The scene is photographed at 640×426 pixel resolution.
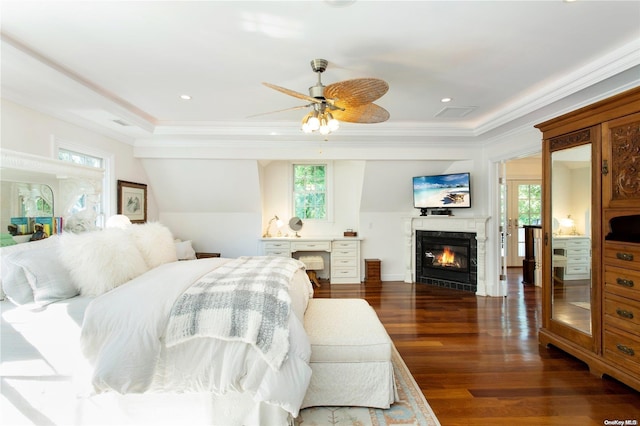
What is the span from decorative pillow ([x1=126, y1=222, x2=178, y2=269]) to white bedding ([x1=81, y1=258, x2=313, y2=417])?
0.87m

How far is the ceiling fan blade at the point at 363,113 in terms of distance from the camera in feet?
7.80

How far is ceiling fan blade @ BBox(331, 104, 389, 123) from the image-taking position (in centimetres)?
238

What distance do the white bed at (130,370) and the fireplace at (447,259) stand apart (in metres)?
3.99

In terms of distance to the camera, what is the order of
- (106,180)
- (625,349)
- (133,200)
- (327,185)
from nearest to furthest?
(625,349)
(106,180)
(133,200)
(327,185)

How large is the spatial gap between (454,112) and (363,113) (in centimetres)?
186

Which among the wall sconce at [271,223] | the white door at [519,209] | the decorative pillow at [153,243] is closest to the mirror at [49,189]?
the decorative pillow at [153,243]

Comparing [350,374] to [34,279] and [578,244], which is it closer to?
[34,279]

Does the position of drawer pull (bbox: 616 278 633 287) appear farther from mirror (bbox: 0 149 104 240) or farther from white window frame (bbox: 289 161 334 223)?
mirror (bbox: 0 149 104 240)

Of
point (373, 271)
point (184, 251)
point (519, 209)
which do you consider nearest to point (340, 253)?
point (373, 271)

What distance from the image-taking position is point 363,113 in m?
2.46

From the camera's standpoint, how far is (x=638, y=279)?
6.80 feet

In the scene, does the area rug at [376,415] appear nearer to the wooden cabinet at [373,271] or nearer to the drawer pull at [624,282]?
the drawer pull at [624,282]

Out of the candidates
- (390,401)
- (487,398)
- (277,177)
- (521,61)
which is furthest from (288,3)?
(277,177)

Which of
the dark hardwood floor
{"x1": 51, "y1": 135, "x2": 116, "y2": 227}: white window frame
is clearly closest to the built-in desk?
the dark hardwood floor
